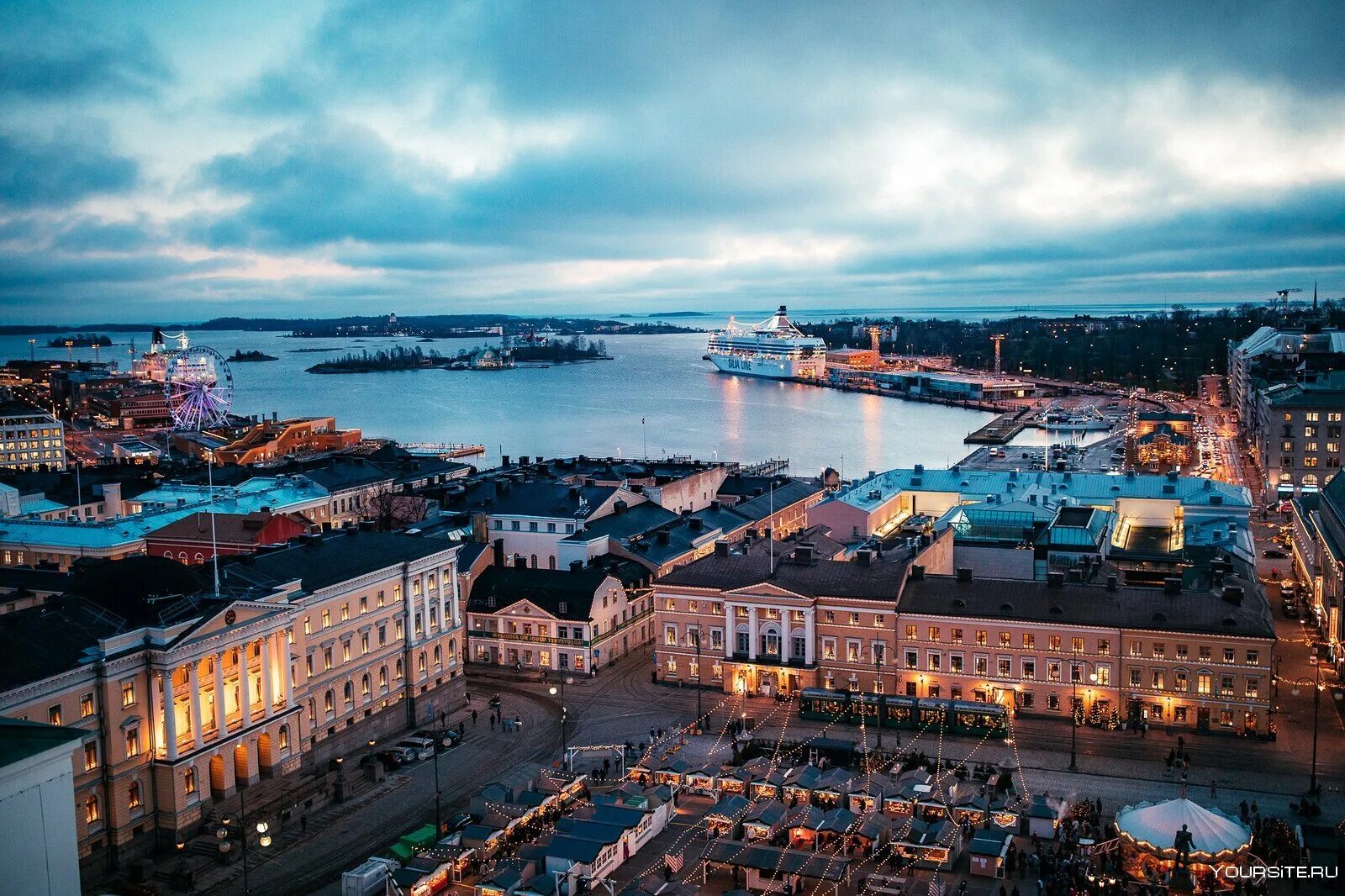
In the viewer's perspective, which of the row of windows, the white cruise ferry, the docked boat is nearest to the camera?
the row of windows

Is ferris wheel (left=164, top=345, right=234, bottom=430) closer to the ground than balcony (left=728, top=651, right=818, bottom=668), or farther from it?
farther from it

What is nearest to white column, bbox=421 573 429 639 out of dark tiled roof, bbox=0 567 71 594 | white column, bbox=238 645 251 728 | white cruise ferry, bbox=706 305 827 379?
white column, bbox=238 645 251 728

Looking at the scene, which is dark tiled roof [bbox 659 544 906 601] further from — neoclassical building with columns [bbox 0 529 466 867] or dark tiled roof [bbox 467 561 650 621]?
neoclassical building with columns [bbox 0 529 466 867]

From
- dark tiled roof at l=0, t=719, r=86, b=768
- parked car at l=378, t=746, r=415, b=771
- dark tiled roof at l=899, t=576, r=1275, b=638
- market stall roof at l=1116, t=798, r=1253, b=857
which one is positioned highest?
dark tiled roof at l=0, t=719, r=86, b=768

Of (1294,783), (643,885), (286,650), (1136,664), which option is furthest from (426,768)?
(1294,783)

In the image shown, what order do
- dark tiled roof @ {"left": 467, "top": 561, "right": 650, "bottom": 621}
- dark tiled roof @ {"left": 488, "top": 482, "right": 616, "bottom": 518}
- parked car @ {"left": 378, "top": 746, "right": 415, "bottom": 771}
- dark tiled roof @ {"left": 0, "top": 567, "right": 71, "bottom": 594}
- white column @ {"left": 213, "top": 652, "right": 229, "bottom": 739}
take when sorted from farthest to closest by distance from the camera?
dark tiled roof @ {"left": 488, "top": 482, "right": 616, "bottom": 518} → dark tiled roof @ {"left": 467, "top": 561, "right": 650, "bottom": 621} → dark tiled roof @ {"left": 0, "top": 567, "right": 71, "bottom": 594} → parked car @ {"left": 378, "top": 746, "right": 415, "bottom": 771} → white column @ {"left": 213, "top": 652, "right": 229, "bottom": 739}

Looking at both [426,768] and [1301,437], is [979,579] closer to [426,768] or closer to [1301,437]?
[426,768]
